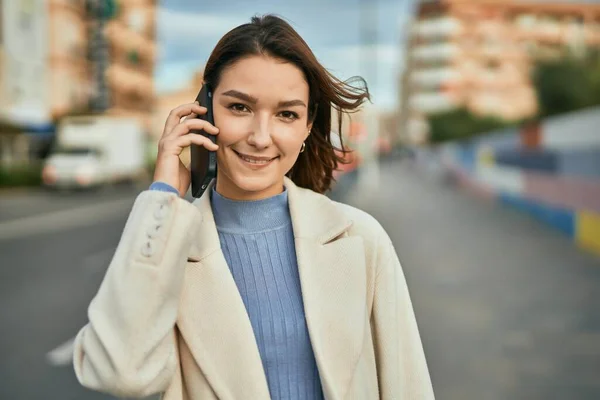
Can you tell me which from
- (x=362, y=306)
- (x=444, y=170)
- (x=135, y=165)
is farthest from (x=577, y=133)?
(x=444, y=170)

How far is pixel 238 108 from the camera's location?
5.94 feet

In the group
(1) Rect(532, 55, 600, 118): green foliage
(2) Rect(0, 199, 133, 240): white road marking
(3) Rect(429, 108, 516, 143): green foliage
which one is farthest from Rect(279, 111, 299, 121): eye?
(3) Rect(429, 108, 516, 143): green foliage

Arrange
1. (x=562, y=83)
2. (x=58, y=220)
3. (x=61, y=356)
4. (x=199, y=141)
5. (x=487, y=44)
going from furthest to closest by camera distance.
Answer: (x=487, y=44)
(x=562, y=83)
(x=58, y=220)
(x=61, y=356)
(x=199, y=141)

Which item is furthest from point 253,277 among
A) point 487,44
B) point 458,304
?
point 487,44

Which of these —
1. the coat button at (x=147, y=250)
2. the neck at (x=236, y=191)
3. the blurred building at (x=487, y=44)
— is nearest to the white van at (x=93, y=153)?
the neck at (x=236, y=191)

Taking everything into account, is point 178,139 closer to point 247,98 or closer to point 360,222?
point 247,98

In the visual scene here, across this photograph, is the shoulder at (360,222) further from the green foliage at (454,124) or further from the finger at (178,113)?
the green foliage at (454,124)

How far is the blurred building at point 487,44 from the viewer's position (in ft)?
352

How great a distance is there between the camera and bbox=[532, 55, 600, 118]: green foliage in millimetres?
36969

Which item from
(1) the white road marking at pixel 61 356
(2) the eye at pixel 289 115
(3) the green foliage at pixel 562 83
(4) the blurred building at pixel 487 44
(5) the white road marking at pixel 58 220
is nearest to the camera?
(2) the eye at pixel 289 115

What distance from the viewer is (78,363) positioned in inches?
67.2

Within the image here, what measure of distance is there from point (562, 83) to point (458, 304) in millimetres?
33527

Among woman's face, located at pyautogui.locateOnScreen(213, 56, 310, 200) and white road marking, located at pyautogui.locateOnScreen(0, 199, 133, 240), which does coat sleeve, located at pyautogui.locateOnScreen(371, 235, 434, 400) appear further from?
white road marking, located at pyautogui.locateOnScreen(0, 199, 133, 240)

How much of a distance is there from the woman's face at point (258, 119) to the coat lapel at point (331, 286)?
132mm
